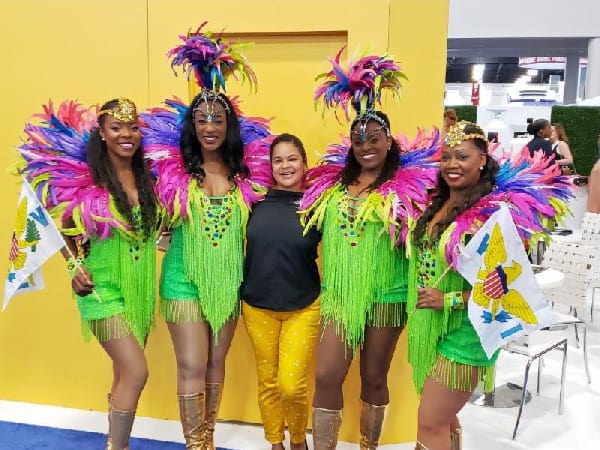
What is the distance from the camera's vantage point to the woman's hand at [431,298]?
87.5 inches

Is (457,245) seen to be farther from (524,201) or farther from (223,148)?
(223,148)

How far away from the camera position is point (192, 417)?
2.67 meters

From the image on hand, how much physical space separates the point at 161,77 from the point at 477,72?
16.3 metres

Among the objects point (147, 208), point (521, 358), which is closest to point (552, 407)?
point (521, 358)

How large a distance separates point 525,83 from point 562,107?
24.1 ft

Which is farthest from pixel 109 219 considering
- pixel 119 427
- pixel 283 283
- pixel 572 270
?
pixel 572 270

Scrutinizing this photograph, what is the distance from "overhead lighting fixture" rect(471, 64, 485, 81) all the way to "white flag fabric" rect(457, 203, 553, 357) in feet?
53.9

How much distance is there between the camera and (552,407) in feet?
12.9

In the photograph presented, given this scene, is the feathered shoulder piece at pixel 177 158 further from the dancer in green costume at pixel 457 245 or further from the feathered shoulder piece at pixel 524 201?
the feathered shoulder piece at pixel 524 201

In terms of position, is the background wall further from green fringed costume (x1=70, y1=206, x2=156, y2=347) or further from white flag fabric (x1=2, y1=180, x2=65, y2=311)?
white flag fabric (x1=2, y1=180, x2=65, y2=311)

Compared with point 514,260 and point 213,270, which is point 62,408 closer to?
point 213,270

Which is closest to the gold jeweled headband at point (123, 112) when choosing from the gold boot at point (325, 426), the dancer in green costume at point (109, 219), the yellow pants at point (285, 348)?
the dancer in green costume at point (109, 219)

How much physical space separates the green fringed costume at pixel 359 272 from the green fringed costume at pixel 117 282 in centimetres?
84

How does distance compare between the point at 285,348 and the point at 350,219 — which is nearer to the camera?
the point at 350,219
